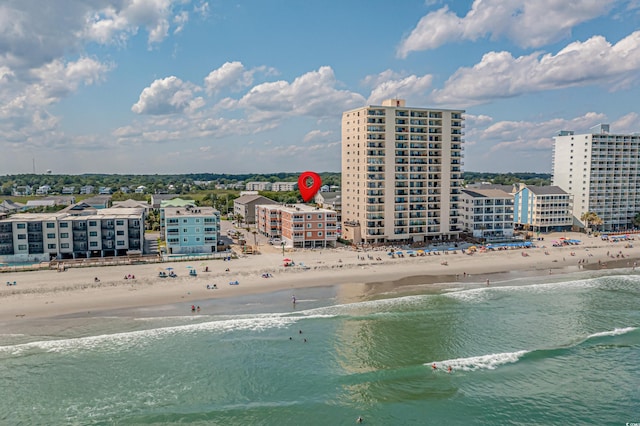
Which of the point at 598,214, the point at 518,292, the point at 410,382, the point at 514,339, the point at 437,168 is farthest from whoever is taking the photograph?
the point at 598,214

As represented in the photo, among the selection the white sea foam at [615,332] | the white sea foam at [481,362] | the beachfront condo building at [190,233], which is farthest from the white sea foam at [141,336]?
the beachfront condo building at [190,233]

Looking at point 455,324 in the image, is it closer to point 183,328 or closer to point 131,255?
point 183,328

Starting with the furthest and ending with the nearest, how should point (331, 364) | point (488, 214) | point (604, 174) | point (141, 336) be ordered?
point (604, 174) < point (488, 214) < point (141, 336) < point (331, 364)

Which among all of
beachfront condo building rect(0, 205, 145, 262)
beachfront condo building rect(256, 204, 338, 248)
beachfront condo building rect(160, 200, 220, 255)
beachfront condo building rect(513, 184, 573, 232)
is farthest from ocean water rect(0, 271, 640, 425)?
beachfront condo building rect(513, 184, 573, 232)

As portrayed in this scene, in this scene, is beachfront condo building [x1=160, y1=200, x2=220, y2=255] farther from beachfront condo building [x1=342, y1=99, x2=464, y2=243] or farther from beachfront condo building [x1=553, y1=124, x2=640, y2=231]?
beachfront condo building [x1=553, y1=124, x2=640, y2=231]

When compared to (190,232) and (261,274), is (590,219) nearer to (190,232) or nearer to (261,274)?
(261,274)

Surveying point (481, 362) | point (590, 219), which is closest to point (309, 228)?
point (481, 362)

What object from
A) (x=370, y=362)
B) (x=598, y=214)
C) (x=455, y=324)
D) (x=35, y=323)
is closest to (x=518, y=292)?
(x=455, y=324)
